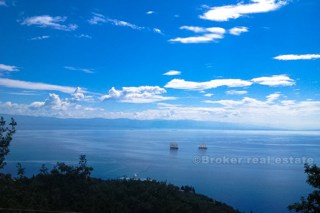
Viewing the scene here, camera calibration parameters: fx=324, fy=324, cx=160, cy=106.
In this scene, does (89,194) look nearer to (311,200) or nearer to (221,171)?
(311,200)

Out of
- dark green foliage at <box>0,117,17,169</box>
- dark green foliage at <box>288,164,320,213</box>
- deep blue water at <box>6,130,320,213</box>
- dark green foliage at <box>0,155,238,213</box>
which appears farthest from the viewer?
deep blue water at <box>6,130,320,213</box>

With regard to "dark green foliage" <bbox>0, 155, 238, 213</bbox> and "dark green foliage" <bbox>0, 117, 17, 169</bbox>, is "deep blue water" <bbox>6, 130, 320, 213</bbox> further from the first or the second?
"dark green foliage" <bbox>0, 117, 17, 169</bbox>

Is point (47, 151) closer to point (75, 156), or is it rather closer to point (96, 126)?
point (75, 156)

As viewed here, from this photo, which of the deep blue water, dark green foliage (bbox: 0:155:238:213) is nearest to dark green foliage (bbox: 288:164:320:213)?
dark green foliage (bbox: 0:155:238:213)

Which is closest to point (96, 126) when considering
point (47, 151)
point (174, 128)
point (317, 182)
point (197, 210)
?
point (174, 128)

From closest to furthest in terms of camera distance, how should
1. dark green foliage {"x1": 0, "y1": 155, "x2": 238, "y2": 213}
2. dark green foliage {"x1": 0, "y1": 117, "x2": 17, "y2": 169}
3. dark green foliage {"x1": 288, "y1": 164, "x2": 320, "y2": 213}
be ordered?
dark green foliage {"x1": 288, "y1": 164, "x2": 320, "y2": 213}, dark green foliage {"x1": 0, "y1": 117, "x2": 17, "y2": 169}, dark green foliage {"x1": 0, "y1": 155, "x2": 238, "y2": 213}

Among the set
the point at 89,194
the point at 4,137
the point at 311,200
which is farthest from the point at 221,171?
the point at 311,200

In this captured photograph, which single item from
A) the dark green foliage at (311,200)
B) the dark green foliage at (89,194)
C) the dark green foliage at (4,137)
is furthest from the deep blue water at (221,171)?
the dark green foliage at (311,200)

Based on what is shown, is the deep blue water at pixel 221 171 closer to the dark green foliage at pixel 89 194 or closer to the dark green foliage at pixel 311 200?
the dark green foliage at pixel 89 194

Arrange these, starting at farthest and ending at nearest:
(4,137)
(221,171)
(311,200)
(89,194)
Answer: (221,171)
(89,194)
(4,137)
(311,200)

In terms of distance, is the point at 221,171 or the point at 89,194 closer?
the point at 89,194
